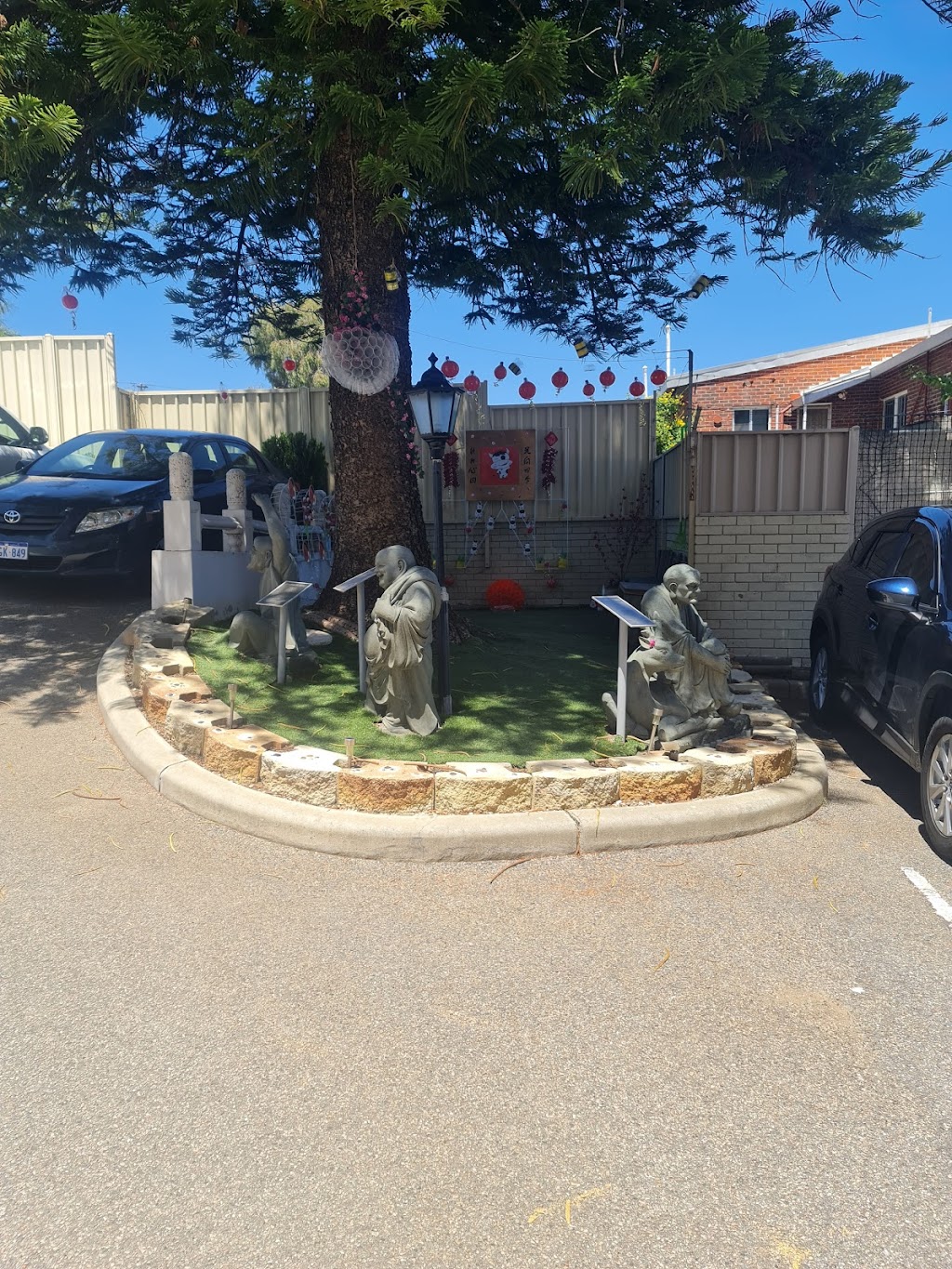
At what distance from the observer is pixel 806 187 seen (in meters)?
7.41

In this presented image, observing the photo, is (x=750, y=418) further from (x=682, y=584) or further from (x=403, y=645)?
(x=403, y=645)

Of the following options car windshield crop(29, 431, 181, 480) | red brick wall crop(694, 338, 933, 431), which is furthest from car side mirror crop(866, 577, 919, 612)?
red brick wall crop(694, 338, 933, 431)

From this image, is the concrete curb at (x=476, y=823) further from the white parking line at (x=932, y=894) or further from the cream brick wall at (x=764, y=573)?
the cream brick wall at (x=764, y=573)

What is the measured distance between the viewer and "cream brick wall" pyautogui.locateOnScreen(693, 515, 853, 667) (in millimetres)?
8969

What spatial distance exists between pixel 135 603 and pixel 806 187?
7377 mm

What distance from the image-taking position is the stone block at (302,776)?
4.51m

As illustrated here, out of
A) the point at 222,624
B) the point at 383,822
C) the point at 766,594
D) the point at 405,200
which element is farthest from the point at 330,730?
the point at 766,594

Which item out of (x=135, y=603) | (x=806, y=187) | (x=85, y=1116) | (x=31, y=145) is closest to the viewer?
(x=85, y=1116)

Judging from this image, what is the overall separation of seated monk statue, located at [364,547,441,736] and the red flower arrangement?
6.16 meters

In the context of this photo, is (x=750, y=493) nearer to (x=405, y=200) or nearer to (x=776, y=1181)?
(x=405, y=200)

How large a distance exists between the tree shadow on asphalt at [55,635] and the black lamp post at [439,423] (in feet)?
8.85

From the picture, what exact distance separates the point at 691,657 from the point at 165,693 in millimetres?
3367

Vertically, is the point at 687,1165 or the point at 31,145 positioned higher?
the point at 31,145

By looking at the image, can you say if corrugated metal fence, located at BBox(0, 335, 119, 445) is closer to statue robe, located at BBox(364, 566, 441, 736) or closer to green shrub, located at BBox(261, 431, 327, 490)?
green shrub, located at BBox(261, 431, 327, 490)
